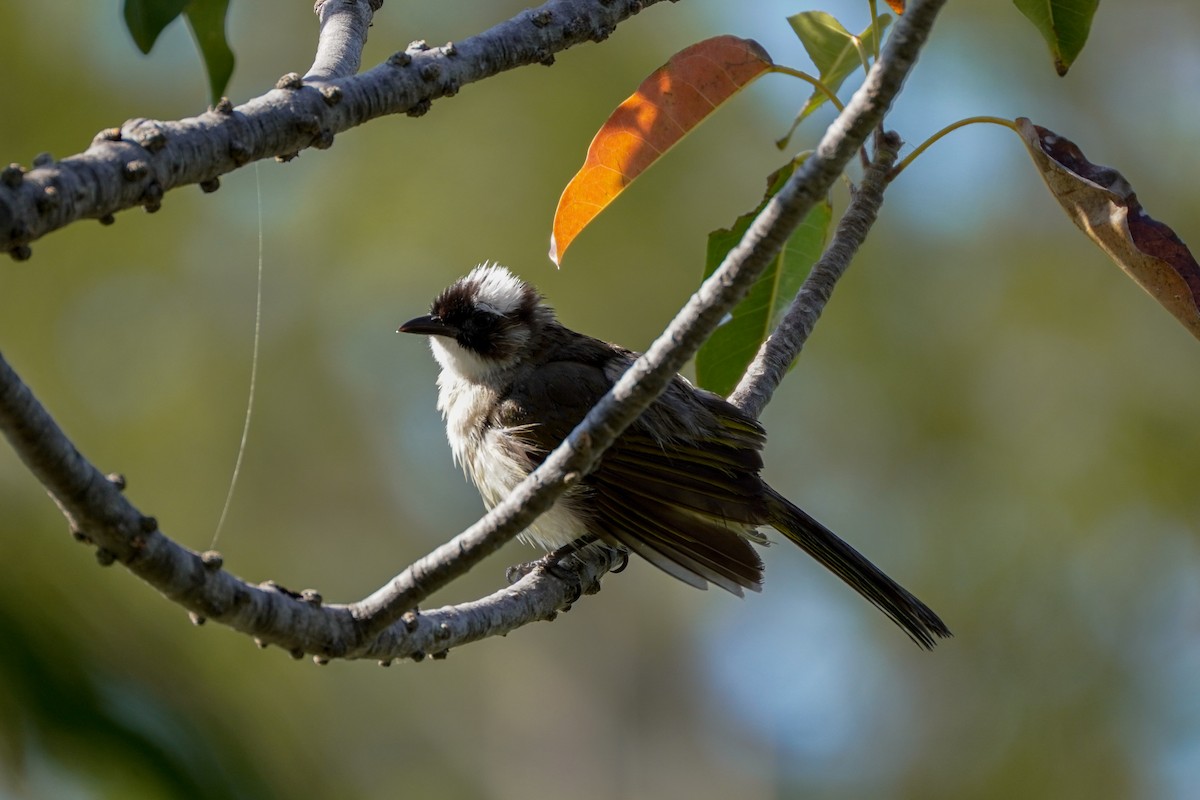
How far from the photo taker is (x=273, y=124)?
2.15m

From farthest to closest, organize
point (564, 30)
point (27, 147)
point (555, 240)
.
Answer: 1. point (27, 147)
2. point (555, 240)
3. point (564, 30)

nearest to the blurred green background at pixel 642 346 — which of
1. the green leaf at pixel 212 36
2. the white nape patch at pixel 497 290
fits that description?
the white nape patch at pixel 497 290

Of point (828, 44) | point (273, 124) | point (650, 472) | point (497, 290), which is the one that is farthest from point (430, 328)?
point (273, 124)

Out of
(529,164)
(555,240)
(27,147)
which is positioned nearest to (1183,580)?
(529,164)

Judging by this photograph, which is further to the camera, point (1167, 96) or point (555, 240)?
point (1167, 96)

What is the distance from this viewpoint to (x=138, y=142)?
192 cm

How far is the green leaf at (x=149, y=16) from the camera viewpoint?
164 cm

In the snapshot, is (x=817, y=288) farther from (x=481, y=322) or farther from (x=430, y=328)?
(x=430, y=328)

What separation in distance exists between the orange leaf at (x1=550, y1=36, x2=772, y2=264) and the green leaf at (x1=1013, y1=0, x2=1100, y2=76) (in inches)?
27.2

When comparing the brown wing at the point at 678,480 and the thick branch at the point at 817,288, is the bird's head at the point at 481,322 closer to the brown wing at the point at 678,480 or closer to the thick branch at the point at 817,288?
the brown wing at the point at 678,480

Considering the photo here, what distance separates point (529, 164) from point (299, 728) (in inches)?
450

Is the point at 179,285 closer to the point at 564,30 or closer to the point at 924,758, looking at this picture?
the point at 924,758

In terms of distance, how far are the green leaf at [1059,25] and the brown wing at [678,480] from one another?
4.80ft

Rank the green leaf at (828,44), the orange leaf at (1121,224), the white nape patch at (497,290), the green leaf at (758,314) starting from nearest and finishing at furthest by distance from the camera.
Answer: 1. the orange leaf at (1121,224)
2. the green leaf at (828,44)
3. the green leaf at (758,314)
4. the white nape patch at (497,290)
